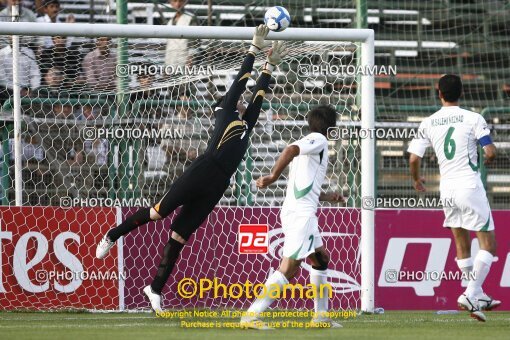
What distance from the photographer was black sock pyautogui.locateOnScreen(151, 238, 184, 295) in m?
8.82

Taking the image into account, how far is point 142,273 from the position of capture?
10.2 meters

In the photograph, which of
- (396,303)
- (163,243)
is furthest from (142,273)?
(396,303)

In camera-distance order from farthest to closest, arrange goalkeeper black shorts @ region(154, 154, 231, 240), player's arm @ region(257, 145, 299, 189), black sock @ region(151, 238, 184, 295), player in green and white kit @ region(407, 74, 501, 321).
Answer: black sock @ region(151, 238, 184, 295) → goalkeeper black shorts @ region(154, 154, 231, 240) → player in green and white kit @ region(407, 74, 501, 321) → player's arm @ region(257, 145, 299, 189)

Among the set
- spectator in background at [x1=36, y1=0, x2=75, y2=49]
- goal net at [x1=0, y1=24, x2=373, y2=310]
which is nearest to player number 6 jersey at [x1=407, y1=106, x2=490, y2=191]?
goal net at [x1=0, y1=24, x2=373, y2=310]

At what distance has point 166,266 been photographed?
885 centimetres

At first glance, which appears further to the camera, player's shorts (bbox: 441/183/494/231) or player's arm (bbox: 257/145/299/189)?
player's shorts (bbox: 441/183/494/231)

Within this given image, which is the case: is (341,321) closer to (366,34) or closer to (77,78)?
(366,34)

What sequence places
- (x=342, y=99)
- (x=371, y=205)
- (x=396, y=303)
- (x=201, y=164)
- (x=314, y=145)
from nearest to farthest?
(x=314, y=145) < (x=201, y=164) < (x=371, y=205) < (x=396, y=303) < (x=342, y=99)

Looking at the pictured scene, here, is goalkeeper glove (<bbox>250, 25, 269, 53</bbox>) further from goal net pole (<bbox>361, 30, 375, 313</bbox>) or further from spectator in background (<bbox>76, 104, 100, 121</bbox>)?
spectator in background (<bbox>76, 104, 100, 121</bbox>)

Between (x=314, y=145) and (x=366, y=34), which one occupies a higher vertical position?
(x=366, y=34)

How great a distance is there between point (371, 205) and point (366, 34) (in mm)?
1718

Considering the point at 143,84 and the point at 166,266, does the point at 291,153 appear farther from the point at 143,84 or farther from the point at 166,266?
the point at 143,84

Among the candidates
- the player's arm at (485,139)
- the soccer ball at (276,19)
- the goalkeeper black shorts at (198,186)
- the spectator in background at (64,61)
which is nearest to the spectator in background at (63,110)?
the spectator in background at (64,61)

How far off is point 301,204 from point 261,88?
5.06 ft
